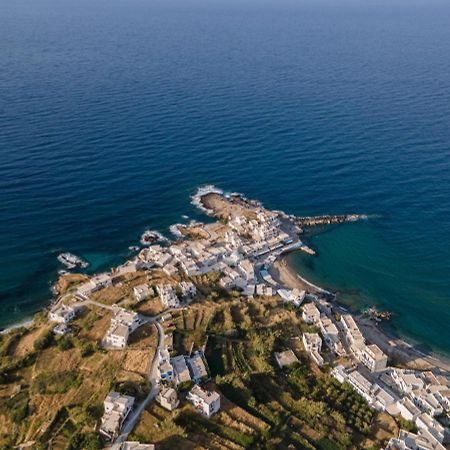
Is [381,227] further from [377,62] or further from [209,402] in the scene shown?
[377,62]

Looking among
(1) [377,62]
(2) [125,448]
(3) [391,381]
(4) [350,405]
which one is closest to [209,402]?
(2) [125,448]

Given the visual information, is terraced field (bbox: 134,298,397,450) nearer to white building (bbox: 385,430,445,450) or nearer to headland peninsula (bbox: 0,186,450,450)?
headland peninsula (bbox: 0,186,450,450)

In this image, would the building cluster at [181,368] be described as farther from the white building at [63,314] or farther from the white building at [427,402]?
the white building at [427,402]

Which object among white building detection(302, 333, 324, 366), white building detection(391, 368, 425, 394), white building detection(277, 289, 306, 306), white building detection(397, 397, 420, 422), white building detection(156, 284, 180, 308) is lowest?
white building detection(397, 397, 420, 422)

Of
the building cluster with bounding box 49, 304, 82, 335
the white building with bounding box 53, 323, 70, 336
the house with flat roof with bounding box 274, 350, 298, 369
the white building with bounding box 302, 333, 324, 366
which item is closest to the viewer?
the house with flat roof with bounding box 274, 350, 298, 369

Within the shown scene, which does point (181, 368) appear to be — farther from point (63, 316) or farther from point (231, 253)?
point (231, 253)

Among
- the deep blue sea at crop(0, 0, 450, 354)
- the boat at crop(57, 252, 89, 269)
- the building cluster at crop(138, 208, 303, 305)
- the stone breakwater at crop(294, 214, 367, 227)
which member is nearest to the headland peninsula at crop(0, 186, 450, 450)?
the building cluster at crop(138, 208, 303, 305)

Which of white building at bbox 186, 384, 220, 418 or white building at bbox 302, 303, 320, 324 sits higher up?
white building at bbox 186, 384, 220, 418
